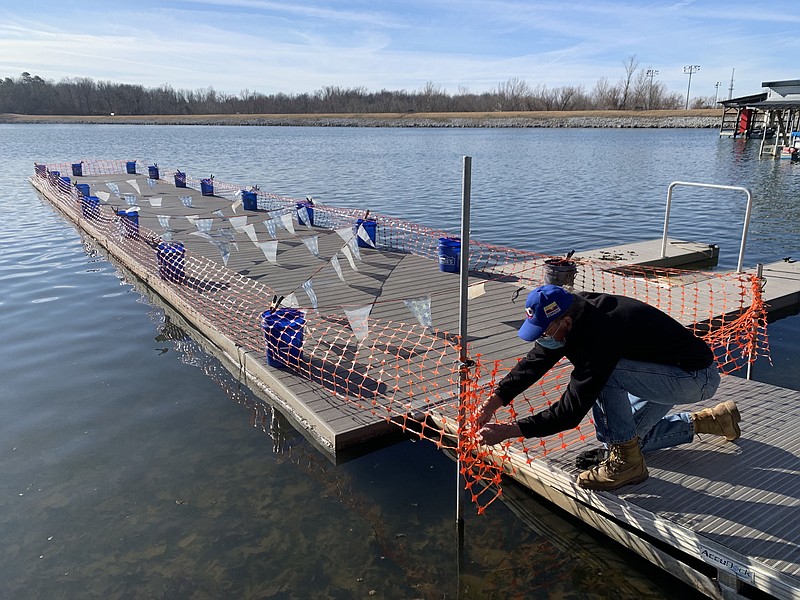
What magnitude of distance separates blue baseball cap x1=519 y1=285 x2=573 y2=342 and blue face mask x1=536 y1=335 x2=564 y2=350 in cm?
16

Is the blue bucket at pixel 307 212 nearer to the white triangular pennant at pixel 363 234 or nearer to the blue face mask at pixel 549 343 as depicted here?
the white triangular pennant at pixel 363 234

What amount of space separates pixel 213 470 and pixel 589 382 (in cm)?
452

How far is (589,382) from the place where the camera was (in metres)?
4.30

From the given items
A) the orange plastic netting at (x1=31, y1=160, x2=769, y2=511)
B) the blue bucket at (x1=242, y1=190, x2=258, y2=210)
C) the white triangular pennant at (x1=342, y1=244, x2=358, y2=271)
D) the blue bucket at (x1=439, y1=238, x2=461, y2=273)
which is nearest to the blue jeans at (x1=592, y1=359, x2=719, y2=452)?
the orange plastic netting at (x1=31, y1=160, x2=769, y2=511)

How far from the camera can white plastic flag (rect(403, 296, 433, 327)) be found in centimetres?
860

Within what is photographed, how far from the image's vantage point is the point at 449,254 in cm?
1304

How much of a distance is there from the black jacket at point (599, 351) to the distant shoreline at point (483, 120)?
361 ft

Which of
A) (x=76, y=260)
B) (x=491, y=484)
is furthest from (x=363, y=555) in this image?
(x=76, y=260)

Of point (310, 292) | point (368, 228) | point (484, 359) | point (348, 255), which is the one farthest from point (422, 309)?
point (368, 228)

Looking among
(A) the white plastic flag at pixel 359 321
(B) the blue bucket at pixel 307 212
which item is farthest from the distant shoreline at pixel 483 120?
(A) the white plastic flag at pixel 359 321

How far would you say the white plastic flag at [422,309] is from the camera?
28.2 ft

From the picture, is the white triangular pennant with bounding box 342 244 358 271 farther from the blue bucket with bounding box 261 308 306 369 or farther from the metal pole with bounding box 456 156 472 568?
the metal pole with bounding box 456 156 472 568

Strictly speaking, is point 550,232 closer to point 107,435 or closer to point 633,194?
point 633,194

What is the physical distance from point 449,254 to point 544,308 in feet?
29.3
